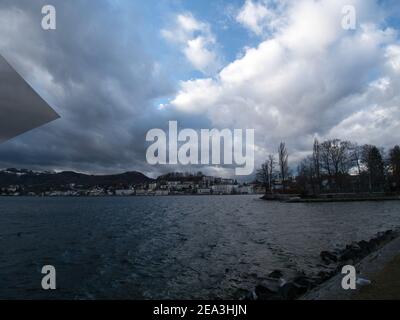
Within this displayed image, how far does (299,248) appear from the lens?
21.0 metres

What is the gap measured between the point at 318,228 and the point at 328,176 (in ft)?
244

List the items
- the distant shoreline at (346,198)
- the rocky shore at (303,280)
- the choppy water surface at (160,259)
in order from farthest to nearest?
the distant shoreline at (346,198) < the choppy water surface at (160,259) < the rocky shore at (303,280)

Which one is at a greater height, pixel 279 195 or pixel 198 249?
pixel 279 195

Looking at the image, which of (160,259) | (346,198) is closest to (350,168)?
(346,198)

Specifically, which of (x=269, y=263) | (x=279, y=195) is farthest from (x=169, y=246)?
(x=279, y=195)

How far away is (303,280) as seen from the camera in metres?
12.5

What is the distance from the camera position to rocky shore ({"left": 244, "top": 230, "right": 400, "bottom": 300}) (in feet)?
35.5

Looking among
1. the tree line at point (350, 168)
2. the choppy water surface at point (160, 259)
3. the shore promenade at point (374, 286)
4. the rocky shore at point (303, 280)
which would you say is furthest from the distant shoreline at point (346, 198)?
the shore promenade at point (374, 286)

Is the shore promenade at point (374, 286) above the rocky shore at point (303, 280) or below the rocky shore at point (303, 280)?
above

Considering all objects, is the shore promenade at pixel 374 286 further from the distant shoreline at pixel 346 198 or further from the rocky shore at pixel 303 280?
the distant shoreline at pixel 346 198

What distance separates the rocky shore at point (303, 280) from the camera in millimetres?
10820

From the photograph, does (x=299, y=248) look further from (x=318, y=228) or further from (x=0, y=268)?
(x=0, y=268)

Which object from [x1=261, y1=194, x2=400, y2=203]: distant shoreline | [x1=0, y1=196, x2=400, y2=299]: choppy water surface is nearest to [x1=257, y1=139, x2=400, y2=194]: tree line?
[x1=261, y1=194, x2=400, y2=203]: distant shoreline
